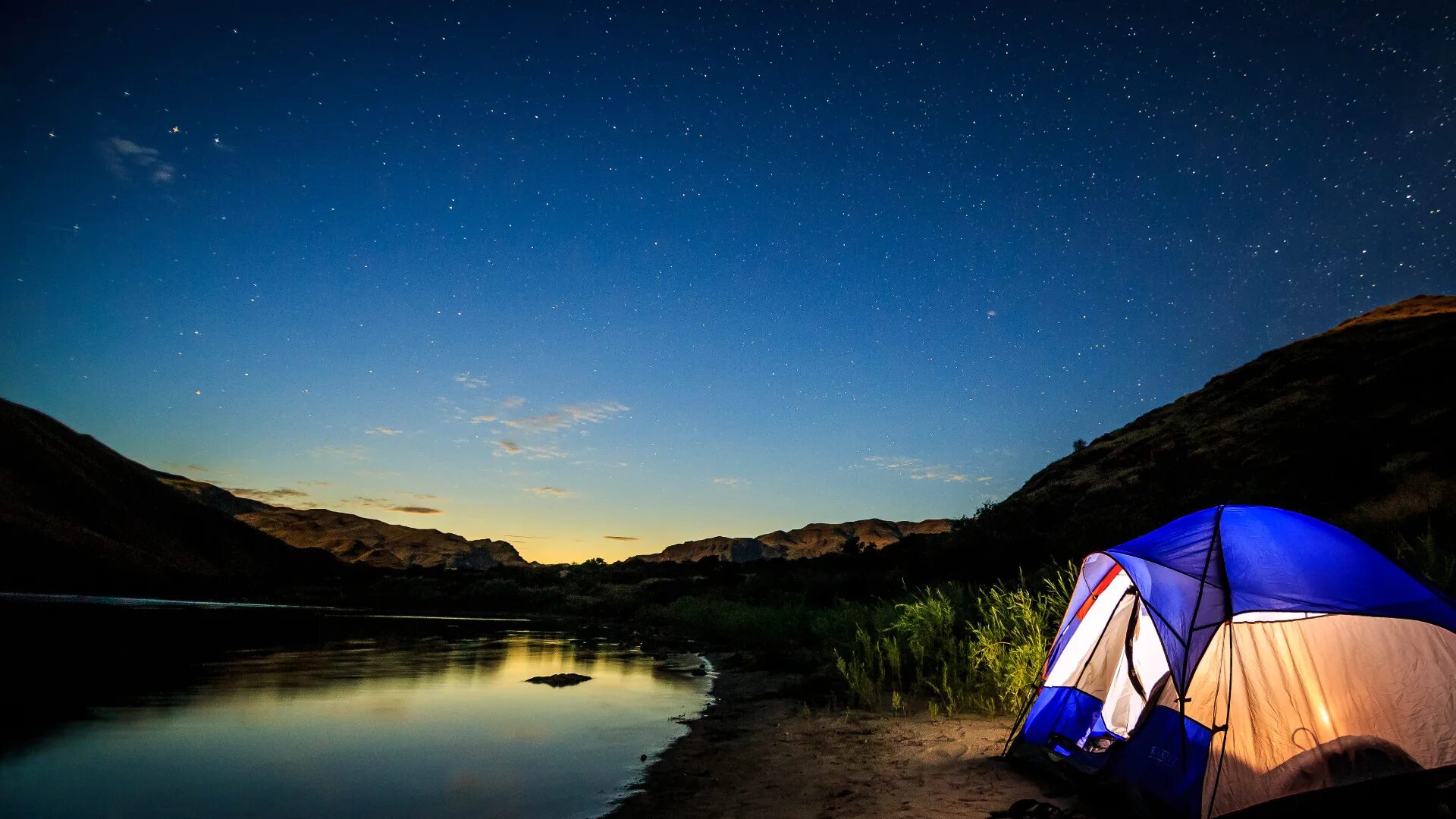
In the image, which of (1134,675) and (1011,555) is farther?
(1011,555)

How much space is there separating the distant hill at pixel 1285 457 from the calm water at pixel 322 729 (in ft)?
38.3

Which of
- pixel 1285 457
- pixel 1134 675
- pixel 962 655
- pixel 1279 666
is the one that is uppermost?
pixel 1285 457

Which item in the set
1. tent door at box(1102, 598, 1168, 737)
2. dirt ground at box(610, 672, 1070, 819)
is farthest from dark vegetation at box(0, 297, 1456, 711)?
tent door at box(1102, 598, 1168, 737)

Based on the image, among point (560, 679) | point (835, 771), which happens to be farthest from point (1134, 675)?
point (560, 679)

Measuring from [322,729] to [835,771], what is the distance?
26.1 ft

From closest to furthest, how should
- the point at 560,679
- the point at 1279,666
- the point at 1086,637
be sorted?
the point at 1279,666
the point at 1086,637
the point at 560,679

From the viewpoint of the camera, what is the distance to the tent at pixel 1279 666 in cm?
509

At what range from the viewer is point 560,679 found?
1530cm

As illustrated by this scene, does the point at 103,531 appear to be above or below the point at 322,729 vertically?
above

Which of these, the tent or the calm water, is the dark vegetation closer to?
the tent

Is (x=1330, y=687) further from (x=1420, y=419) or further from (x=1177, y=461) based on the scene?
(x=1177, y=461)

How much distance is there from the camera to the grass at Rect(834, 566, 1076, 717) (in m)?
8.84

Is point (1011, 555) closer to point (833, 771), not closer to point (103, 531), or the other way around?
point (833, 771)

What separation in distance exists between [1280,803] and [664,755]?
6.08m
